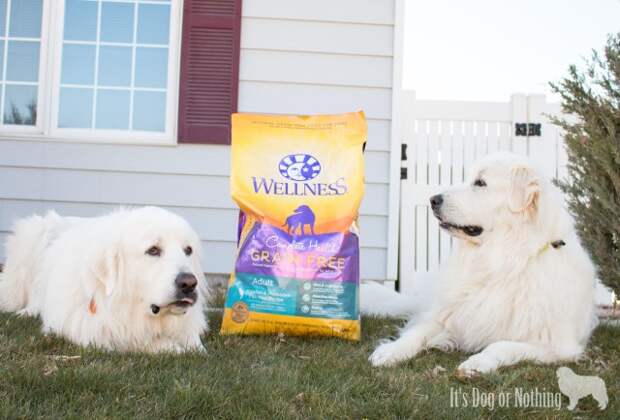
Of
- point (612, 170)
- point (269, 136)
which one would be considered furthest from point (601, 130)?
point (269, 136)

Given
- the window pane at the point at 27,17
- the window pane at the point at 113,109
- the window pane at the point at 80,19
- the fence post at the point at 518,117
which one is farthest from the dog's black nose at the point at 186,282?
the fence post at the point at 518,117

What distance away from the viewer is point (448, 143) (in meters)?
5.60

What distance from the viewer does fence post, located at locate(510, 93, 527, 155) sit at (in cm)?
557

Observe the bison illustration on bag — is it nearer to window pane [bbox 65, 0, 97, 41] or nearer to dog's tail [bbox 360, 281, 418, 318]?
dog's tail [bbox 360, 281, 418, 318]

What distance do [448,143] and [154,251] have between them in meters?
3.76

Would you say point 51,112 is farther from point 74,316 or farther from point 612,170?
point 612,170

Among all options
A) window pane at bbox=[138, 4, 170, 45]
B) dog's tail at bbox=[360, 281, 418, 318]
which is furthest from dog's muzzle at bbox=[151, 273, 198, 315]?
window pane at bbox=[138, 4, 170, 45]

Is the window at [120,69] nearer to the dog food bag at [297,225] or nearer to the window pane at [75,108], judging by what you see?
the window pane at [75,108]

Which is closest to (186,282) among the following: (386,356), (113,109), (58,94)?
(386,356)

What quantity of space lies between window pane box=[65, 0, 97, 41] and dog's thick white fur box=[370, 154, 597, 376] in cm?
395

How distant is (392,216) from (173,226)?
117 inches

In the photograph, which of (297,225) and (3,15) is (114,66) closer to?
(3,15)

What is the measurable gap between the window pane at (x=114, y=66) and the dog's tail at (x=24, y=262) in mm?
1996

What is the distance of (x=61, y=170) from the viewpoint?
5105 millimetres
